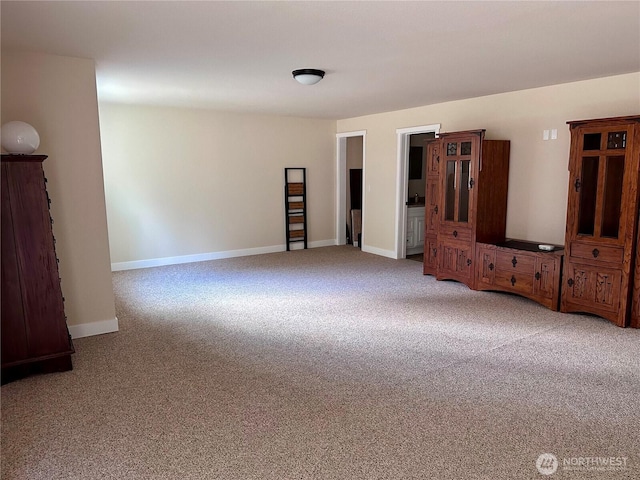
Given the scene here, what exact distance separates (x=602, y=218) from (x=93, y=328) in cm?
457

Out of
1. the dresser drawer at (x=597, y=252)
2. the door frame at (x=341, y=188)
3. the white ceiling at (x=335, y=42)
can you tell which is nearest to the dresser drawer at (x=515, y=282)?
the dresser drawer at (x=597, y=252)

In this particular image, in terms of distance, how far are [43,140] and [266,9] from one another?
2145 millimetres

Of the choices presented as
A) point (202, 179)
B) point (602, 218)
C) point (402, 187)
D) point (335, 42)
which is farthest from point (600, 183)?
point (202, 179)

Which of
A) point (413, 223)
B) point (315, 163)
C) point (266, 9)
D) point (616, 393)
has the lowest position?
point (616, 393)

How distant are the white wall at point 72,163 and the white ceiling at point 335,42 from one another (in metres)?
0.19

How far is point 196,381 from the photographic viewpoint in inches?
116

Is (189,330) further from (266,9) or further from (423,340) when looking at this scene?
(266,9)

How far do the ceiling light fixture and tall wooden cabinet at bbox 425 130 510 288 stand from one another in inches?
80.0

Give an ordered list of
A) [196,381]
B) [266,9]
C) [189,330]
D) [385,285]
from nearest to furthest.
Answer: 1. [266,9]
2. [196,381]
3. [189,330]
4. [385,285]

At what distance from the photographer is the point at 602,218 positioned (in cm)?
396

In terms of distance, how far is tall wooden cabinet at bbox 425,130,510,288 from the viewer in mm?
4980

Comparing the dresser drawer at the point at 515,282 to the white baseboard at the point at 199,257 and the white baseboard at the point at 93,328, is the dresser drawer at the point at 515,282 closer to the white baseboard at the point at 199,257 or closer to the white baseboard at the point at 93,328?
the white baseboard at the point at 199,257

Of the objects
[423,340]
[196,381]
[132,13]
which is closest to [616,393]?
[423,340]

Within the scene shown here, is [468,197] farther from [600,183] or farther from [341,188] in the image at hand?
[341,188]
